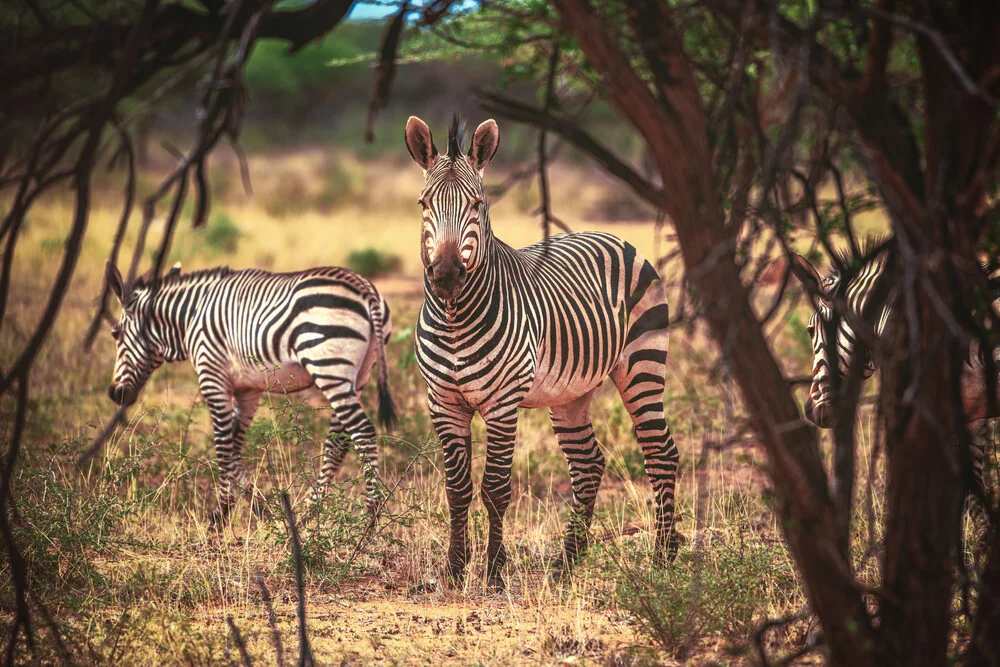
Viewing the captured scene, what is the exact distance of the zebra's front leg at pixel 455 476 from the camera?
5.07 m

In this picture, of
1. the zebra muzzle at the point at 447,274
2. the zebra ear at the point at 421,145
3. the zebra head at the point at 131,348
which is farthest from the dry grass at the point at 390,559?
the zebra ear at the point at 421,145

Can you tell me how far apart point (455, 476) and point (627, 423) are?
3.09 meters

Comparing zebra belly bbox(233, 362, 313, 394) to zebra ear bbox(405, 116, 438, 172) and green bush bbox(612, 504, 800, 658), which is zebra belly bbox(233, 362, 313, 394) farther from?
green bush bbox(612, 504, 800, 658)

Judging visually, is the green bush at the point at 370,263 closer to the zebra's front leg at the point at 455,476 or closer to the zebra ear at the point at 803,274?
the zebra's front leg at the point at 455,476

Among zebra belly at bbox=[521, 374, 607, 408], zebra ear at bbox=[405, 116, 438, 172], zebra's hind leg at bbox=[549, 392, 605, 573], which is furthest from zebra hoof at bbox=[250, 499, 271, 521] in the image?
zebra ear at bbox=[405, 116, 438, 172]

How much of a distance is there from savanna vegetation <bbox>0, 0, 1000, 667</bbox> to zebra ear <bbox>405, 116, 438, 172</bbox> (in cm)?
48

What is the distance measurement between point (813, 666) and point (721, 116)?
196 cm

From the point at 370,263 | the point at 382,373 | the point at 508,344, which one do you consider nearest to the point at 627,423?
the point at 382,373

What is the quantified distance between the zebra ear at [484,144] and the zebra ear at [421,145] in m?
0.21

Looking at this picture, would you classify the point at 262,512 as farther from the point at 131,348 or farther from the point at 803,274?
the point at 803,274

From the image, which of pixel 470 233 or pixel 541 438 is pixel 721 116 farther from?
pixel 541 438

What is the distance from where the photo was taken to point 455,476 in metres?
5.09

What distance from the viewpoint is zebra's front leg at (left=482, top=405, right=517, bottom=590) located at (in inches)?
197

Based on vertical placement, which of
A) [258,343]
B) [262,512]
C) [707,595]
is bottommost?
[707,595]
